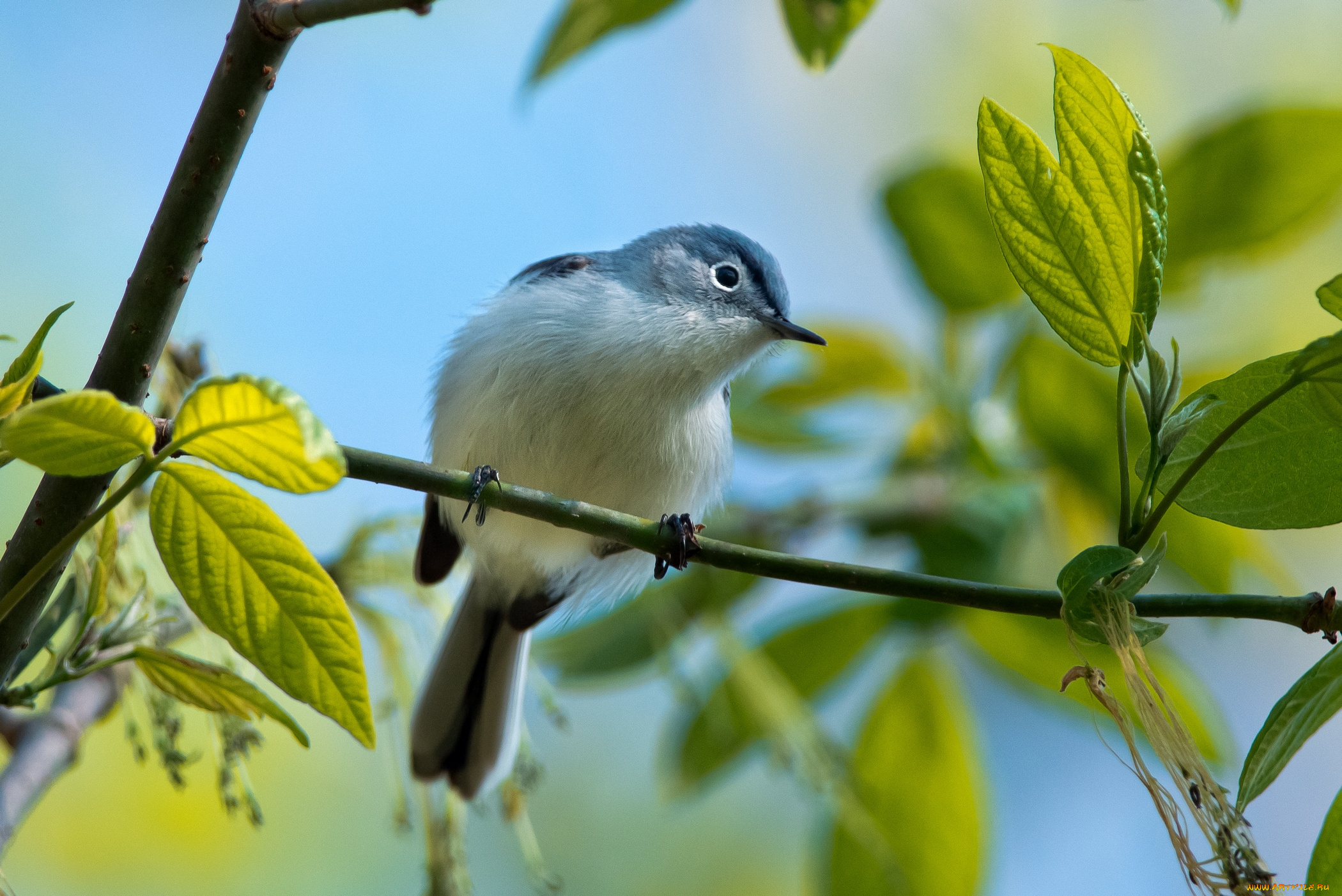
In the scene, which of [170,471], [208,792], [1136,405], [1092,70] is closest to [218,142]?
[170,471]

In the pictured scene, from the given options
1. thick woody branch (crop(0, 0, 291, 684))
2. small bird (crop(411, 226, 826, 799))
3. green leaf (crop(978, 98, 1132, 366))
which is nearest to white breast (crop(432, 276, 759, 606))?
small bird (crop(411, 226, 826, 799))

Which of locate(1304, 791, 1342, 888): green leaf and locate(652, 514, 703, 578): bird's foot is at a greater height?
locate(652, 514, 703, 578): bird's foot

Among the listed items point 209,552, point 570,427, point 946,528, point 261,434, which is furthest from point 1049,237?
point 570,427

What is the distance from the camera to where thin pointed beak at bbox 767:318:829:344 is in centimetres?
265

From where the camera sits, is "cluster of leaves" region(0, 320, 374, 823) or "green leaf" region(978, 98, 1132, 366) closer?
"cluster of leaves" region(0, 320, 374, 823)

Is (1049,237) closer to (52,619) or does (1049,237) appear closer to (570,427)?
(52,619)

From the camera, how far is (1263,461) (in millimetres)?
1051

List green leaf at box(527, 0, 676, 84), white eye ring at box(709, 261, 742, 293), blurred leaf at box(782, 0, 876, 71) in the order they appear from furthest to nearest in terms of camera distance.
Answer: white eye ring at box(709, 261, 742, 293), green leaf at box(527, 0, 676, 84), blurred leaf at box(782, 0, 876, 71)

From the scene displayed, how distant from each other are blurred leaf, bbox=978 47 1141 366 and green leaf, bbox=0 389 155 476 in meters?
0.76

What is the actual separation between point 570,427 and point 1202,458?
162cm

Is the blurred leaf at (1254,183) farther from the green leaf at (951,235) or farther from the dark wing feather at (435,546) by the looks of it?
the dark wing feather at (435,546)

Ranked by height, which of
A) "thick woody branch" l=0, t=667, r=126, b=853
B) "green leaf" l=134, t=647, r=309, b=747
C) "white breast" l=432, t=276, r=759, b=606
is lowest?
"thick woody branch" l=0, t=667, r=126, b=853

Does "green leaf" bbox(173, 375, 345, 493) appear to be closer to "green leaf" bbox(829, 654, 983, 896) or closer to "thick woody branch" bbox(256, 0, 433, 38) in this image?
"thick woody branch" bbox(256, 0, 433, 38)

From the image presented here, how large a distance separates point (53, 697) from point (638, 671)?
3.65ft
